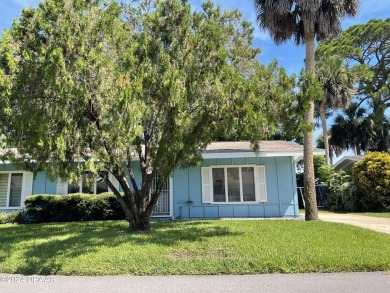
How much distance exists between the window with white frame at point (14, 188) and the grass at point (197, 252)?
19.0 ft

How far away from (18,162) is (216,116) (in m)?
5.72

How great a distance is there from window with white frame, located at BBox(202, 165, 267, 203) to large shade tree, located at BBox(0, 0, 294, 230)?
5786 millimetres

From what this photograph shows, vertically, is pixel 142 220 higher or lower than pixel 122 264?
higher

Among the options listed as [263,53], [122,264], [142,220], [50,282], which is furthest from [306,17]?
[50,282]

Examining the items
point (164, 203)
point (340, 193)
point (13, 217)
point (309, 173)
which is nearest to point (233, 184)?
point (164, 203)

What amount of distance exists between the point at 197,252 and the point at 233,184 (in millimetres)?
7425

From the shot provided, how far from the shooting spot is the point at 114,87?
6.86m

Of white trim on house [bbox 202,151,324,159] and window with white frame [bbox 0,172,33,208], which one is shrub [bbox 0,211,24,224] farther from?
white trim on house [bbox 202,151,324,159]

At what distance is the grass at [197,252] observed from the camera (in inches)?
235

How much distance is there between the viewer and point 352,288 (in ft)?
16.2

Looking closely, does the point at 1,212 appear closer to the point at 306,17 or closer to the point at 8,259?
the point at 8,259

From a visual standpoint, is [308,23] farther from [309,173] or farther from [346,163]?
[346,163]

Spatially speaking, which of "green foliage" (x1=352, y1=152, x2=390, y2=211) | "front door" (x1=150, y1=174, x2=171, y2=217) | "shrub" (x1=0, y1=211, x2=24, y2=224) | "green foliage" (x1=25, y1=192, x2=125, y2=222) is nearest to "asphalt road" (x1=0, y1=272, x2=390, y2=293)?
"green foliage" (x1=25, y1=192, x2=125, y2=222)

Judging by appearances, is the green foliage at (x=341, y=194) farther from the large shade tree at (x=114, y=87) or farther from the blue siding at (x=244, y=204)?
the large shade tree at (x=114, y=87)
